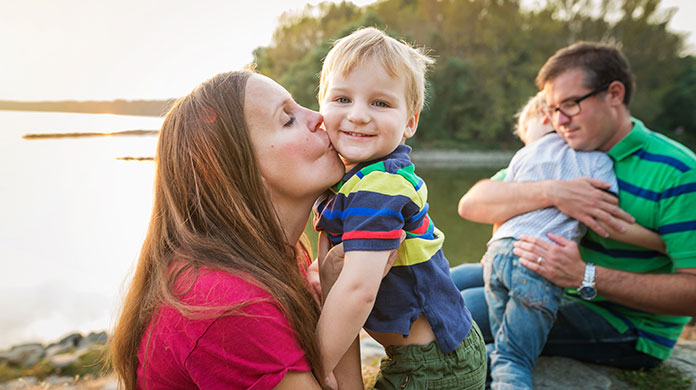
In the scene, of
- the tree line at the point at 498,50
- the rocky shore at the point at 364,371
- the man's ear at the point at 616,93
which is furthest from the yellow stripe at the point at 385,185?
the tree line at the point at 498,50

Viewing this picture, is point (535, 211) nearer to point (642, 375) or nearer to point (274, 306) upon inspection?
point (642, 375)

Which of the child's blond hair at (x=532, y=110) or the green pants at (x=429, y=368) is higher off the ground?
the child's blond hair at (x=532, y=110)

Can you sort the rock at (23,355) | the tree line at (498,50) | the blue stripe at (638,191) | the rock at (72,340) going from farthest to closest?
the tree line at (498,50), the rock at (72,340), the rock at (23,355), the blue stripe at (638,191)

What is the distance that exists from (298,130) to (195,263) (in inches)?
23.6

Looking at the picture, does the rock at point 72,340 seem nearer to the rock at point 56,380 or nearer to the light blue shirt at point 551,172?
the rock at point 56,380

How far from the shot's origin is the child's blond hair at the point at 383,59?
1723mm

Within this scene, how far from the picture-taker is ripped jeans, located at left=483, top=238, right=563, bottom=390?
2.53 m

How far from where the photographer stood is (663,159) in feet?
8.77

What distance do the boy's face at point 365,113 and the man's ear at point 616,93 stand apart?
1.91 metres

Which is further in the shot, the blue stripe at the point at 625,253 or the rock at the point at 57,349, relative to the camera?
the rock at the point at 57,349

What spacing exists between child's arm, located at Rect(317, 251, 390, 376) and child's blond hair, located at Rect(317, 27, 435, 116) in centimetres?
69

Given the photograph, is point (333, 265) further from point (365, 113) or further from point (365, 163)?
point (365, 113)

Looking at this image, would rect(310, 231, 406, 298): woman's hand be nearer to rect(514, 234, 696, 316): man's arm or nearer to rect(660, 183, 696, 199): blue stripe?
rect(514, 234, 696, 316): man's arm

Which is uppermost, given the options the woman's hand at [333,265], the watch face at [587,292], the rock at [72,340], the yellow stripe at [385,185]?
the yellow stripe at [385,185]
